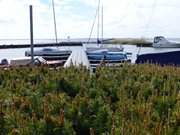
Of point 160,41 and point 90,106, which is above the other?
point 90,106

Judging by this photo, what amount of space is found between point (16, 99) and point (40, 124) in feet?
5.40

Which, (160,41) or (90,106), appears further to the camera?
(160,41)

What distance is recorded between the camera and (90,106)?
6.61 metres

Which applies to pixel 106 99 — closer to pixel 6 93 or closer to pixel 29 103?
pixel 29 103

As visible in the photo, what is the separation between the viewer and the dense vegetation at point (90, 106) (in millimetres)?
5484

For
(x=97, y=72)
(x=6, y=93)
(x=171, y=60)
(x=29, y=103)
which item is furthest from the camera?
(x=171, y=60)

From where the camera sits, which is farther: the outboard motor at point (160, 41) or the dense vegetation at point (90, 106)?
the outboard motor at point (160, 41)

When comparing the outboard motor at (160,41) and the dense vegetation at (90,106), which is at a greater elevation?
the dense vegetation at (90,106)

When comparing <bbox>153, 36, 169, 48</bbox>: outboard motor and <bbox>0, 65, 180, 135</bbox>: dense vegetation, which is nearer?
<bbox>0, 65, 180, 135</bbox>: dense vegetation

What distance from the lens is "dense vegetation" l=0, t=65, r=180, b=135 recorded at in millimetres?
5484

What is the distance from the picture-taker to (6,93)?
315 inches

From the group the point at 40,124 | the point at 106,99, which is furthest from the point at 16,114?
the point at 106,99

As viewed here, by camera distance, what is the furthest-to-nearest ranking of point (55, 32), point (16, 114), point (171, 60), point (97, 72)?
point (55, 32), point (171, 60), point (97, 72), point (16, 114)

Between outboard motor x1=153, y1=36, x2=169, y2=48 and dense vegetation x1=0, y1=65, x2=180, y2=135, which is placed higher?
dense vegetation x1=0, y1=65, x2=180, y2=135
